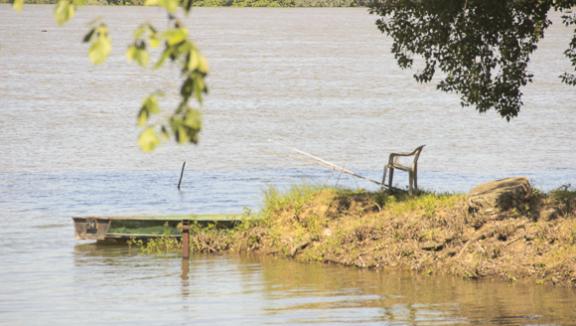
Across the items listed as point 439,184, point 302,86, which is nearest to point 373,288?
point 439,184

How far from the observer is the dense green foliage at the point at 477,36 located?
81.9 feet

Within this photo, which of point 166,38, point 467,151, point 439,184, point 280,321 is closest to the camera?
point 166,38

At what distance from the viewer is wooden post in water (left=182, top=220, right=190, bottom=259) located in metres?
28.3

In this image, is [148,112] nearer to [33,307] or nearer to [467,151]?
[33,307]

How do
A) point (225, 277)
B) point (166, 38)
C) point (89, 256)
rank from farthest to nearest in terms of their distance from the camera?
point (89, 256)
point (225, 277)
point (166, 38)

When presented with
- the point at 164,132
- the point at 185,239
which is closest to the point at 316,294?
the point at 185,239

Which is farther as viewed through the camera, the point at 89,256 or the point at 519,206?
the point at 89,256

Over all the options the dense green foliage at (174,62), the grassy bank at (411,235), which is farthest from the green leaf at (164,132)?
the grassy bank at (411,235)

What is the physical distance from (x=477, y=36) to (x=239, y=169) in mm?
28232

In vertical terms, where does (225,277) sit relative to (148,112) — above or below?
below

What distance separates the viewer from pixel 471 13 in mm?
25031

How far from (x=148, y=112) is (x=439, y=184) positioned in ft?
129

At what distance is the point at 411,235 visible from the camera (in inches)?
1005

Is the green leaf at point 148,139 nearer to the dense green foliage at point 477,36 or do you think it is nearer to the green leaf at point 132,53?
the green leaf at point 132,53
